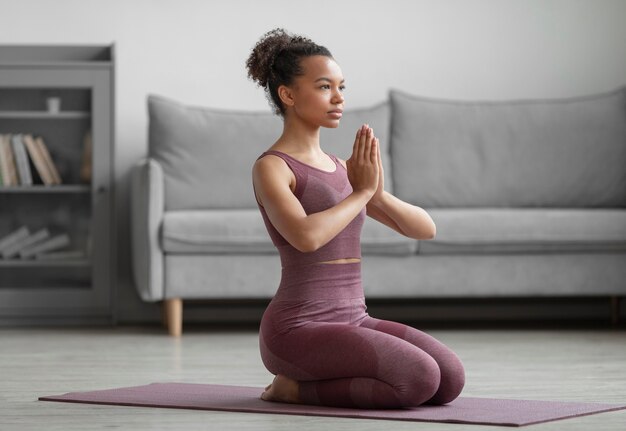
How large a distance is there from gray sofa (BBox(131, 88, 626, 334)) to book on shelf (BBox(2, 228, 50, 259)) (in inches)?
14.8

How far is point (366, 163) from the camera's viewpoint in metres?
2.11

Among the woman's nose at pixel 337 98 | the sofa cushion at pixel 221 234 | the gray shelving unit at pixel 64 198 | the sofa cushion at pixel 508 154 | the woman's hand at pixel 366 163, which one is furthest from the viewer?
the sofa cushion at pixel 508 154

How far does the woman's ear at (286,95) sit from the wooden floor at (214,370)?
0.59 metres

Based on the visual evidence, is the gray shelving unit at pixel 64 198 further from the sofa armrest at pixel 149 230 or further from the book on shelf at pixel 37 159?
the sofa armrest at pixel 149 230

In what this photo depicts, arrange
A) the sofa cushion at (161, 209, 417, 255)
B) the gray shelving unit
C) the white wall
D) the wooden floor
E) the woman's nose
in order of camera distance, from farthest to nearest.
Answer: the white wall
the gray shelving unit
the sofa cushion at (161, 209, 417, 255)
the woman's nose
the wooden floor

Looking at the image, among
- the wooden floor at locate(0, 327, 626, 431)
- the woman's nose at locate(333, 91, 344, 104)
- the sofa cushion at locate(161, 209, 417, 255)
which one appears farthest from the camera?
the sofa cushion at locate(161, 209, 417, 255)

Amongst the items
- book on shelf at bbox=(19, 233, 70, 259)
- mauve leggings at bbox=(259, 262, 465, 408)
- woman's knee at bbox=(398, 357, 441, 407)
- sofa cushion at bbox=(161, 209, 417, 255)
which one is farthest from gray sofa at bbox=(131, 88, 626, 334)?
woman's knee at bbox=(398, 357, 441, 407)

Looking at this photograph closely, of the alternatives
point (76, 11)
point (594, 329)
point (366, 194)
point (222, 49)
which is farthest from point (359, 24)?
point (366, 194)

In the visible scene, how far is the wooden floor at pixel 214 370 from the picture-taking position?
1974 mm

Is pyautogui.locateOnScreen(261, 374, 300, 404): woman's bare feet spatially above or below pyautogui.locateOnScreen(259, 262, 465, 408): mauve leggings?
below

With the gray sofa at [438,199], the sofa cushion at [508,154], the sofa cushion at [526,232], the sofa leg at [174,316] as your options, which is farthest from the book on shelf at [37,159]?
the sofa cushion at [526,232]

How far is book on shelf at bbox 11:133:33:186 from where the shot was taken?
448 centimetres

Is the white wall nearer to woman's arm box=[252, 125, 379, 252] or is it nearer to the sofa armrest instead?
the sofa armrest

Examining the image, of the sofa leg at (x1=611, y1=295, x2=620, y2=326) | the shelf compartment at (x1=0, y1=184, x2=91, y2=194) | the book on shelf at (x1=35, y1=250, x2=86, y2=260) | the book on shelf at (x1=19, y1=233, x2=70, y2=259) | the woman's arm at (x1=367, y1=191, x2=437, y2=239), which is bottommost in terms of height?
the sofa leg at (x1=611, y1=295, x2=620, y2=326)
